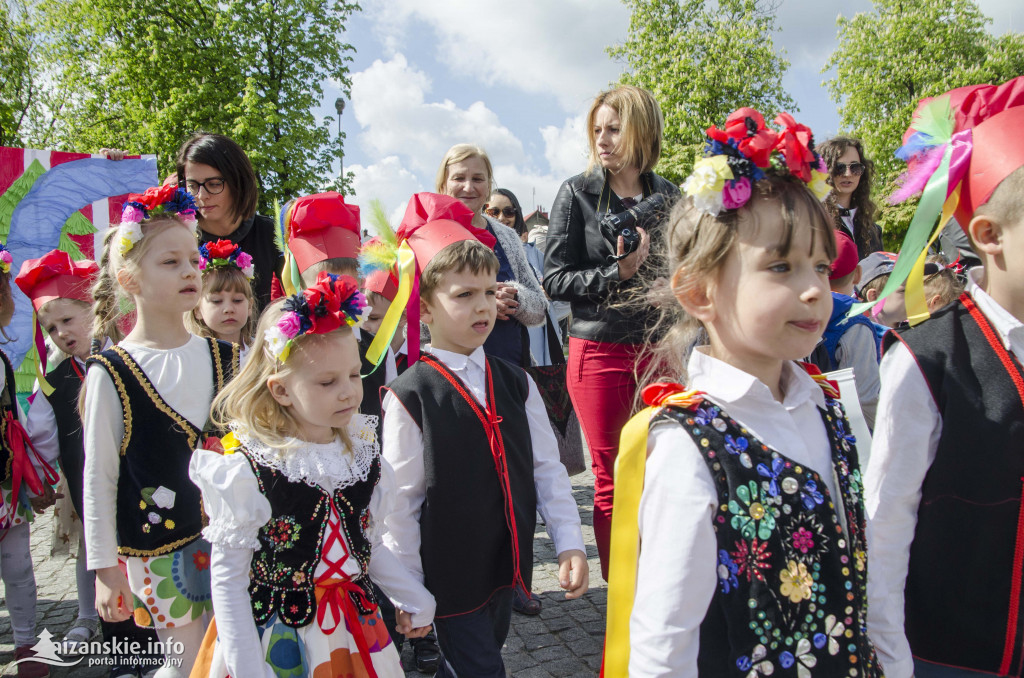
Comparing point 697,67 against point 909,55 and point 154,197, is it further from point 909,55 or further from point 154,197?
point 154,197

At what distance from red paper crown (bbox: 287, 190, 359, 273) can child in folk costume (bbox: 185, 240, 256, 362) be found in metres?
0.28

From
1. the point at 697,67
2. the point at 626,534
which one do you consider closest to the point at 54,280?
the point at 626,534

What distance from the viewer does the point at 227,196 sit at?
3.74 m

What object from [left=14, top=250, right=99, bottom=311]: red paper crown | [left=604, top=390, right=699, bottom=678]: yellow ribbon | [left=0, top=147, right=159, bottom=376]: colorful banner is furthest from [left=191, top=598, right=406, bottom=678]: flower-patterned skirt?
[left=0, top=147, right=159, bottom=376]: colorful banner

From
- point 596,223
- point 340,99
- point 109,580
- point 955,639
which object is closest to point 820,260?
point 955,639

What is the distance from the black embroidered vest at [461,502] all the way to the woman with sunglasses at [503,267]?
1.03 m

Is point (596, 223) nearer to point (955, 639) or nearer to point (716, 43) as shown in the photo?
point (955, 639)

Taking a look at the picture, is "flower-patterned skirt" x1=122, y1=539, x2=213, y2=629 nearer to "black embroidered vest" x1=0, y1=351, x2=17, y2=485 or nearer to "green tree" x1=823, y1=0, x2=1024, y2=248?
"black embroidered vest" x1=0, y1=351, x2=17, y2=485

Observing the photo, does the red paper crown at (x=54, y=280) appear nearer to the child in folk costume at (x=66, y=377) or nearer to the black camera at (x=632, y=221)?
the child in folk costume at (x=66, y=377)

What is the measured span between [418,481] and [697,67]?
22.0 meters

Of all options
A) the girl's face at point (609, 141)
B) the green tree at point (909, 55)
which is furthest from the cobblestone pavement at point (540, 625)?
the green tree at point (909, 55)

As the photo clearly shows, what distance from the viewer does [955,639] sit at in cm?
170

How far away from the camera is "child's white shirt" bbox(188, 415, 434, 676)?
1.95 metres

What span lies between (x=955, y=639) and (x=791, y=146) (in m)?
1.24
